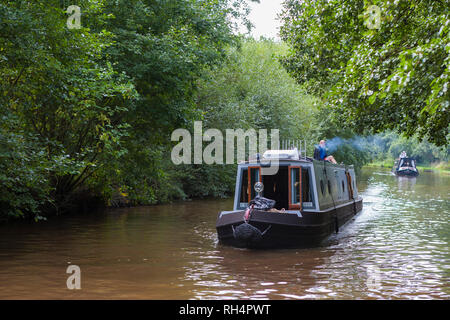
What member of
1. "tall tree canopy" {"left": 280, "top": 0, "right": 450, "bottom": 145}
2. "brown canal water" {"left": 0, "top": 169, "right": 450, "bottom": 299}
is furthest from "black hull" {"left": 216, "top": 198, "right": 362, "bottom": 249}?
"tall tree canopy" {"left": 280, "top": 0, "right": 450, "bottom": 145}

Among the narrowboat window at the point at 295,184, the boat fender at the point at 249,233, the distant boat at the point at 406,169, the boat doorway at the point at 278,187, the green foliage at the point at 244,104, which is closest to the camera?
the boat fender at the point at 249,233

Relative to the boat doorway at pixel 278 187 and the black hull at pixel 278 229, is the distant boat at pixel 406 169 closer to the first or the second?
the black hull at pixel 278 229

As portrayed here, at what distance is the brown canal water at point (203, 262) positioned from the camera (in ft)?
27.8

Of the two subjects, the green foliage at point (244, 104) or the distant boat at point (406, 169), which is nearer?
the green foliage at point (244, 104)

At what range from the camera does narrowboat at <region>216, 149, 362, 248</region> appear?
39.8 ft

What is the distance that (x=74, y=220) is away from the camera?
17.6 m

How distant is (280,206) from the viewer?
1364 cm

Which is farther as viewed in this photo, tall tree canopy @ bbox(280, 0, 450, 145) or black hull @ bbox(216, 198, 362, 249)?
black hull @ bbox(216, 198, 362, 249)

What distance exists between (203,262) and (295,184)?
3.59 meters

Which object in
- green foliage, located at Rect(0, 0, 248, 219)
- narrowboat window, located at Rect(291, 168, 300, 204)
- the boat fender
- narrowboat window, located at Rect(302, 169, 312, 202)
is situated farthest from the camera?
narrowboat window, located at Rect(302, 169, 312, 202)

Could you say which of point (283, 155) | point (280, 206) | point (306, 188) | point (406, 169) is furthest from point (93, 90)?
point (406, 169)

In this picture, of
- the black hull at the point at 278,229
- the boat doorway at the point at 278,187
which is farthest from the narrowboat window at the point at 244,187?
the black hull at the point at 278,229

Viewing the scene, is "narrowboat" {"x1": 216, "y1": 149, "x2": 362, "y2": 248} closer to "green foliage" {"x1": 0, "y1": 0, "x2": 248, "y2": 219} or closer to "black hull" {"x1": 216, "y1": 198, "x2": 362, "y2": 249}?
"black hull" {"x1": 216, "y1": 198, "x2": 362, "y2": 249}

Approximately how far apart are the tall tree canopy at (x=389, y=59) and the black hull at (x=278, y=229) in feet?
9.22
